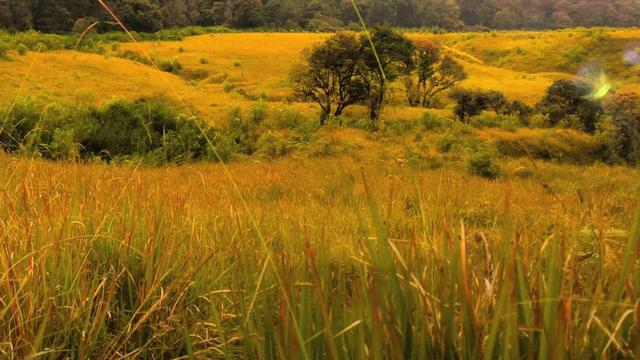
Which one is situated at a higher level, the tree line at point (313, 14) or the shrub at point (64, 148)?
the tree line at point (313, 14)

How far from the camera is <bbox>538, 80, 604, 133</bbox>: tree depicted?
2357cm

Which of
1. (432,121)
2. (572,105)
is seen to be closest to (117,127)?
(432,121)

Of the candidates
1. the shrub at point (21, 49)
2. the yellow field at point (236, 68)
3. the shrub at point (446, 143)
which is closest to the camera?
the shrub at point (446, 143)

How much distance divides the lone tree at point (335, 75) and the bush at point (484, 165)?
35.8 ft

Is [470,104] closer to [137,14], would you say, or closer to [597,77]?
[597,77]

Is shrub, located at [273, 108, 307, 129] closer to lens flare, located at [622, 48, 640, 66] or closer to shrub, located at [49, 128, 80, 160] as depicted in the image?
shrub, located at [49, 128, 80, 160]

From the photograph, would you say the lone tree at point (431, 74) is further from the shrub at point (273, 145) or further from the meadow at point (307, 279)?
the meadow at point (307, 279)

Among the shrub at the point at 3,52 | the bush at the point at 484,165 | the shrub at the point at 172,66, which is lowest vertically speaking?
the bush at the point at 484,165

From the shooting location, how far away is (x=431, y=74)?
3253 centimetres

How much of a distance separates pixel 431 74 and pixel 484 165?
19925mm

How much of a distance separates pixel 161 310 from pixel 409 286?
839mm

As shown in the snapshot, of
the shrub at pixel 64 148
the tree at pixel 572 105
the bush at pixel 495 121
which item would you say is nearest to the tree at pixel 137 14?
the bush at pixel 495 121

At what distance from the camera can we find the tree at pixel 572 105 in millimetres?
23567

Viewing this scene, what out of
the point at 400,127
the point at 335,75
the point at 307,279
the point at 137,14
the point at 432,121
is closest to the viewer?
the point at 307,279
